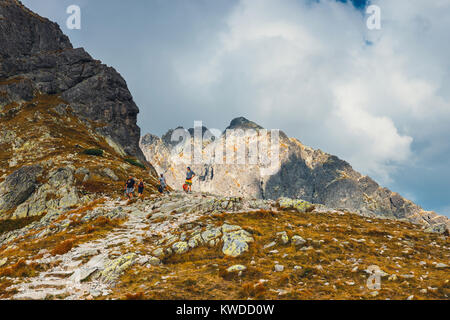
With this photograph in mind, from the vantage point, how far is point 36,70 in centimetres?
7856

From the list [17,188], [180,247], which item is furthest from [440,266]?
[17,188]

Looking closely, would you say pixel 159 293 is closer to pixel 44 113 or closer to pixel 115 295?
pixel 115 295

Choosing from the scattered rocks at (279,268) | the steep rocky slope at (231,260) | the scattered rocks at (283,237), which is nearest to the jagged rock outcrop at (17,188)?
the steep rocky slope at (231,260)

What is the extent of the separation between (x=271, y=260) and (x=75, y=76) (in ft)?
310

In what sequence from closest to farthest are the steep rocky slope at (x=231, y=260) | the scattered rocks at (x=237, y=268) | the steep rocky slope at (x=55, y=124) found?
the steep rocky slope at (x=231, y=260)
the scattered rocks at (x=237, y=268)
the steep rocky slope at (x=55, y=124)

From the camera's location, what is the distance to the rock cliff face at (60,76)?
240 ft

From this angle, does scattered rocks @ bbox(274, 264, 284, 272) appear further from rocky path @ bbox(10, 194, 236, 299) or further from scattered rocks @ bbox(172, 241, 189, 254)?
rocky path @ bbox(10, 194, 236, 299)

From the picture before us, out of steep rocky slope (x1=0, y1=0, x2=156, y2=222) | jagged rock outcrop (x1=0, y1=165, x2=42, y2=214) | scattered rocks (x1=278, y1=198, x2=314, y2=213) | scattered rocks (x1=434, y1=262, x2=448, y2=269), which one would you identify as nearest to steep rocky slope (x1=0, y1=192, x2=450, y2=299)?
scattered rocks (x1=434, y1=262, x2=448, y2=269)

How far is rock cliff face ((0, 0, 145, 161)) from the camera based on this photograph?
240ft

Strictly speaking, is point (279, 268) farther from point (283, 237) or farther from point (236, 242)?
point (236, 242)

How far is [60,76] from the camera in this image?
81188 mm

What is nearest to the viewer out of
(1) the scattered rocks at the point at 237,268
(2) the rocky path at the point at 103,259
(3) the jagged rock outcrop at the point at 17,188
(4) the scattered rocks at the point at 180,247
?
(2) the rocky path at the point at 103,259

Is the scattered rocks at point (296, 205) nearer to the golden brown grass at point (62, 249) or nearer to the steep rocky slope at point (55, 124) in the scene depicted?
the golden brown grass at point (62, 249)
